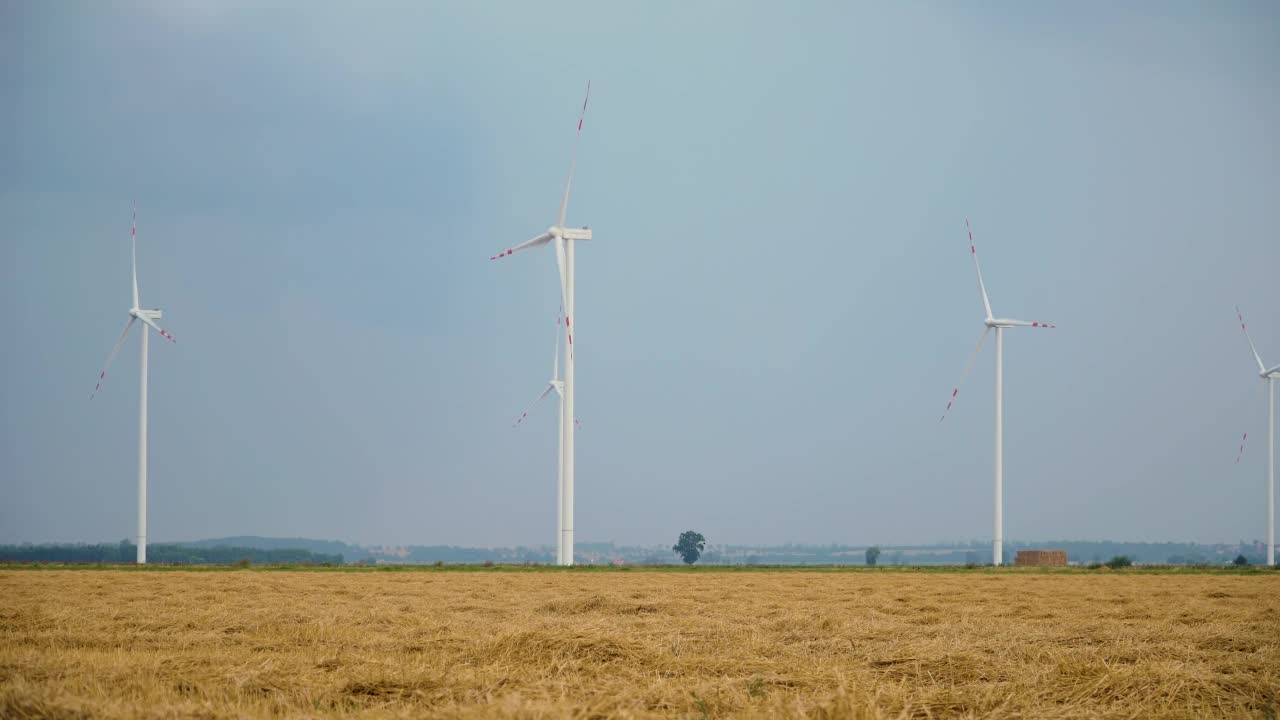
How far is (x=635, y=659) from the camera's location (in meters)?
13.3

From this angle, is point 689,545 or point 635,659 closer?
point 635,659

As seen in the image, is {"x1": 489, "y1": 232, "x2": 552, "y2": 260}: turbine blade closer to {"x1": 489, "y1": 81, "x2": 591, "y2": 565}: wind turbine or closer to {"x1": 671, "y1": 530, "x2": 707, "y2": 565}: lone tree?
{"x1": 489, "y1": 81, "x2": 591, "y2": 565}: wind turbine

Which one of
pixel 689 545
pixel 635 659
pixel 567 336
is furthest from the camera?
pixel 689 545

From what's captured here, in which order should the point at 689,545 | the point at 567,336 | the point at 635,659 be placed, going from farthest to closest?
1. the point at 689,545
2. the point at 567,336
3. the point at 635,659

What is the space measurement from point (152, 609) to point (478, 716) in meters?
16.1

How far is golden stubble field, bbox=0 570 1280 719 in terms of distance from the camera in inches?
404

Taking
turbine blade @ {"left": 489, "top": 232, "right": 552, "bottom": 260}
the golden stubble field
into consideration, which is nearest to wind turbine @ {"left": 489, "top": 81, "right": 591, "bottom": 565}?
turbine blade @ {"left": 489, "top": 232, "right": 552, "bottom": 260}

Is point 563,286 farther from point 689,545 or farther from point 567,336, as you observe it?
point 689,545

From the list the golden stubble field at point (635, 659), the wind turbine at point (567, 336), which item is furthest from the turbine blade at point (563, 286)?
the golden stubble field at point (635, 659)

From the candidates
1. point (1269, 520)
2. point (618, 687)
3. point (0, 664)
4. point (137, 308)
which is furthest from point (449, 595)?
point (1269, 520)

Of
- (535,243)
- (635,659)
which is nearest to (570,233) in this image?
(535,243)

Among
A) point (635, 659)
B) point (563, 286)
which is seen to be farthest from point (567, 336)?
point (635, 659)

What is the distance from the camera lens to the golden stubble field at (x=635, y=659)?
1027cm

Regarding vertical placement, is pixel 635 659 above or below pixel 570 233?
below
